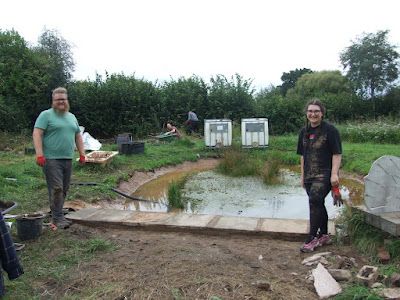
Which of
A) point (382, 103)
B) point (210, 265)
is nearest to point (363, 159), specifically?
point (210, 265)

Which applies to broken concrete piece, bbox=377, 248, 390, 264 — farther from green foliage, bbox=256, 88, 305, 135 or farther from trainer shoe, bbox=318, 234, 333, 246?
green foliage, bbox=256, 88, 305, 135

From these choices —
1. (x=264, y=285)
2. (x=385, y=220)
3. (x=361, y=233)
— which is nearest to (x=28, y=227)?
(x=264, y=285)

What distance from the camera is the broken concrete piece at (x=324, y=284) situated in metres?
2.46

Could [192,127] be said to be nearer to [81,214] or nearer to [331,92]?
[81,214]

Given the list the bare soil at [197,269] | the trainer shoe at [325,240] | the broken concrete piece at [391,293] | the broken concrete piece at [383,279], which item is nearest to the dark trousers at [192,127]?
the bare soil at [197,269]

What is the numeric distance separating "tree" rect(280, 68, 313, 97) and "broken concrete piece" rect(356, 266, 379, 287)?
46236 millimetres

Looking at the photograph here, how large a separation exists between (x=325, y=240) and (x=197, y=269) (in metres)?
1.33

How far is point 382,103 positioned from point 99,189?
58.6ft

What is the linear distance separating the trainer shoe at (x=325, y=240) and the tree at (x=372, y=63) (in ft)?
58.6

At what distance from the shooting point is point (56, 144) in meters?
4.16

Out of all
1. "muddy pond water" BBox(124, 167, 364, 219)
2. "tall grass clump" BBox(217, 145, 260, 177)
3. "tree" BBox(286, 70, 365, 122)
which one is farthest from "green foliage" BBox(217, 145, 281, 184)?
"tree" BBox(286, 70, 365, 122)

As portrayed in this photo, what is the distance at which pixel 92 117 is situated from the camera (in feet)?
55.9

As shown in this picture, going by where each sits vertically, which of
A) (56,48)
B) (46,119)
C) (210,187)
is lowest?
(210,187)

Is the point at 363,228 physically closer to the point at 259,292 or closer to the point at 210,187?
the point at 259,292
